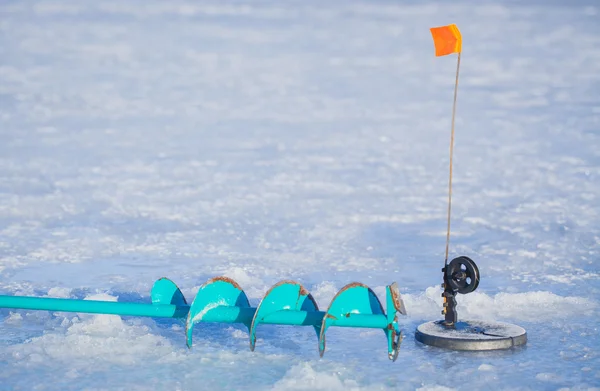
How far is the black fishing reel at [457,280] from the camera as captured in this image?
4859 mm

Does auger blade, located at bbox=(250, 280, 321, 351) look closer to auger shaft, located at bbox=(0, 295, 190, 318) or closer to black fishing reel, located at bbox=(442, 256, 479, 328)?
auger shaft, located at bbox=(0, 295, 190, 318)

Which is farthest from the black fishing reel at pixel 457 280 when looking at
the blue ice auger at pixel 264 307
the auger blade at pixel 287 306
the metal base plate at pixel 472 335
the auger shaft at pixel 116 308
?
the auger shaft at pixel 116 308

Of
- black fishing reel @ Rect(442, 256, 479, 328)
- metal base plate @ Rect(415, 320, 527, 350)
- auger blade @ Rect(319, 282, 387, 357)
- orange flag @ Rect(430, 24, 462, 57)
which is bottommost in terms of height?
metal base plate @ Rect(415, 320, 527, 350)

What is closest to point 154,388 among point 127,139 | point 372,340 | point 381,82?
point 372,340

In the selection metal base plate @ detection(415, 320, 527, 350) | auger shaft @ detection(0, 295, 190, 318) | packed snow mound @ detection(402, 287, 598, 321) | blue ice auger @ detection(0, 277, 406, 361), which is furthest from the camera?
packed snow mound @ detection(402, 287, 598, 321)

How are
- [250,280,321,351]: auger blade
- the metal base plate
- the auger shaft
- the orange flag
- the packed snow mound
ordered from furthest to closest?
A: the packed snow mound → the orange flag → the auger shaft → the metal base plate → [250,280,321,351]: auger blade

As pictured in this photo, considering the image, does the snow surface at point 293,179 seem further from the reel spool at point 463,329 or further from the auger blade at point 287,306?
the auger blade at point 287,306

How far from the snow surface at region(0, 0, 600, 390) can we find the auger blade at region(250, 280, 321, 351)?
0.73 ft

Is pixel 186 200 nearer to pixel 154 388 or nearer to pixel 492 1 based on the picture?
pixel 154 388

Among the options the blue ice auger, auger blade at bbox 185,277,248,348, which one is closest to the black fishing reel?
the blue ice auger

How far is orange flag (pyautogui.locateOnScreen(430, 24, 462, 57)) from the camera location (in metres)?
5.26

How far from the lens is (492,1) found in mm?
19219

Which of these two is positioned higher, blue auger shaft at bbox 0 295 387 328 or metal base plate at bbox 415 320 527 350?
blue auger shaft at bbox 0 295 387 328

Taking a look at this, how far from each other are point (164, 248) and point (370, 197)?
283 cm
